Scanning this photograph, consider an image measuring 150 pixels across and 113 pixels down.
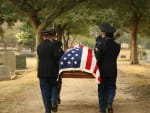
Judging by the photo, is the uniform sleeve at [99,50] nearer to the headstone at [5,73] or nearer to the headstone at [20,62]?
the headstone at [5,73]

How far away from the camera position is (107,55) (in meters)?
10.9

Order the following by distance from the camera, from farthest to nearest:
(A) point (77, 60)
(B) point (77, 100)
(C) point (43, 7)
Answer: (C) point (43, 7) → (B) point (77, 100) → (A) point (77, 60)

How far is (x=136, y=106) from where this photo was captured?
1234 centimetres

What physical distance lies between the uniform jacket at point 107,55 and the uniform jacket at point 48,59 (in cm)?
94

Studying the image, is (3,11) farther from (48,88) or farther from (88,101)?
(48,88)

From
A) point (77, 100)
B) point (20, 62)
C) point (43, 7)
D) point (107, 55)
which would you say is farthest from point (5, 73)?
point (107, 55)

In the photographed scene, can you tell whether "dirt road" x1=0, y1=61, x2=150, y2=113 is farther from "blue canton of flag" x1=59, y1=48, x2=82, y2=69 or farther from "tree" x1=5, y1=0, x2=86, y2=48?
"tree" x1=5, y1=0, x2=86, y2=48

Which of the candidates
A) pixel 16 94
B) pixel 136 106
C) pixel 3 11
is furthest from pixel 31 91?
pixel 3 11

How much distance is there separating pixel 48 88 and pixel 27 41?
67.5m

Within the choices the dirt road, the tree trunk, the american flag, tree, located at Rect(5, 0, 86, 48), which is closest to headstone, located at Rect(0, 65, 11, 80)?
tree, located at Rect(5, 0, 86, 48)

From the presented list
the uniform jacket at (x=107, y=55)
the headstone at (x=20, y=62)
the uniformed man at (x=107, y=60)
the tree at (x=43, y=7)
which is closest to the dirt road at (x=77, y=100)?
the uniformed man at (x=107, y=60)

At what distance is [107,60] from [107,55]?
0.38 feet

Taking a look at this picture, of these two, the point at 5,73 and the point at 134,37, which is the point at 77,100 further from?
the point at 134,37

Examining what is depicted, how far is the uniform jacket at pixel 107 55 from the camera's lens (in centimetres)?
1091
